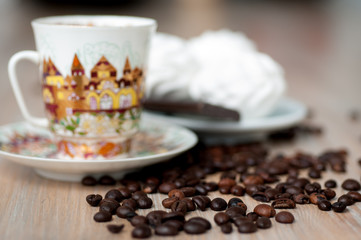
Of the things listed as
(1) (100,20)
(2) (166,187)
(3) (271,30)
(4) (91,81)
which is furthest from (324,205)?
(3) (271,30)

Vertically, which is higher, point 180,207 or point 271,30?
point 180,207

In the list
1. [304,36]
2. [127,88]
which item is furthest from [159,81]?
[304,36]

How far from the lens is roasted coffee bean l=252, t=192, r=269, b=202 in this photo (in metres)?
1.12

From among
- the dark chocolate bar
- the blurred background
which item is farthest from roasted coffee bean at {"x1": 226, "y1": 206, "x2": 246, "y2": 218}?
the blurred background

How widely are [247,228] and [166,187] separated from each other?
0.27m

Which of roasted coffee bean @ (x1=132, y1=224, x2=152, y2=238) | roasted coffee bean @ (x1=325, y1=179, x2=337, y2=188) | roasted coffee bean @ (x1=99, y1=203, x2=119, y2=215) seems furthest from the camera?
roasted coffee bean @ (x1=325, y1=179, x2=337, y2=188)

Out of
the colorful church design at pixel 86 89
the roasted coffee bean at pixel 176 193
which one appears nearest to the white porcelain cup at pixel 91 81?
the colorful church design at pixel 86 89

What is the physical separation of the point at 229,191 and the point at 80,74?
0.45 m

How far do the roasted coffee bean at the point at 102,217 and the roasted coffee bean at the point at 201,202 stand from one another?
191mm

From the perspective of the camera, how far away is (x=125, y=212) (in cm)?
100

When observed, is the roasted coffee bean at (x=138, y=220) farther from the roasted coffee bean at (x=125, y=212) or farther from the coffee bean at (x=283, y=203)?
the coffee bean at (x=283, y=203)

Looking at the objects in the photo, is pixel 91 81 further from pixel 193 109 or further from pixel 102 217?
pixel 193 109

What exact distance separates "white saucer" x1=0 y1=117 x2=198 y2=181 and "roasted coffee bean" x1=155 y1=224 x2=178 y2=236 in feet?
0.83

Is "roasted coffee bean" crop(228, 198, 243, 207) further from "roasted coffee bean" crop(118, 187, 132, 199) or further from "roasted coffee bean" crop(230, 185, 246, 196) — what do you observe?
"roasted coffee bean" crop(118, 187, 132, 199)
